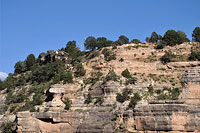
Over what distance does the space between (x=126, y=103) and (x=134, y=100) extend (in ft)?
4.52

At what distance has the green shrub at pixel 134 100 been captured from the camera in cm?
3956

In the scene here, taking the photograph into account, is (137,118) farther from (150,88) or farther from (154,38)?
(154,38)

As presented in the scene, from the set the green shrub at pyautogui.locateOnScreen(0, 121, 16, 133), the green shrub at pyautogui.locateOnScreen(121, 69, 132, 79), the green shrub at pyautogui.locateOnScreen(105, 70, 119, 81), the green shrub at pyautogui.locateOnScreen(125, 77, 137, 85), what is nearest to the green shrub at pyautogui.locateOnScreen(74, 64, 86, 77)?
the green shrub at pyautogui.locateOnScreen(105, 70, 119, 81)

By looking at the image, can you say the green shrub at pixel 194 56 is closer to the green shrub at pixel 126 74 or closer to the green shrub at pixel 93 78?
the green shrub at pixel 126 74

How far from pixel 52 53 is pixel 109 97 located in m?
25.6

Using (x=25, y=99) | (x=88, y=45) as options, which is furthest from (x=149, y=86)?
(x=88, y=45)

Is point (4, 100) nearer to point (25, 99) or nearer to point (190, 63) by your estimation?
point (25, 99)

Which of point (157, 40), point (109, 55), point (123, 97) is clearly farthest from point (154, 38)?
point (123, 97)

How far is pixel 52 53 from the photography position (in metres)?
65.1

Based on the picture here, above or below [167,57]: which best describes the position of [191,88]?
below

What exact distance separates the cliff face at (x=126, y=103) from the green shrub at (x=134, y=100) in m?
0.35

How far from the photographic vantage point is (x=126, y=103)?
136ft

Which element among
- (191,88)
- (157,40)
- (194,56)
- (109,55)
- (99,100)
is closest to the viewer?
(191,88)

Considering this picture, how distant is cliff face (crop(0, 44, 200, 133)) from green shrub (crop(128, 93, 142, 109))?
35 centimetres
